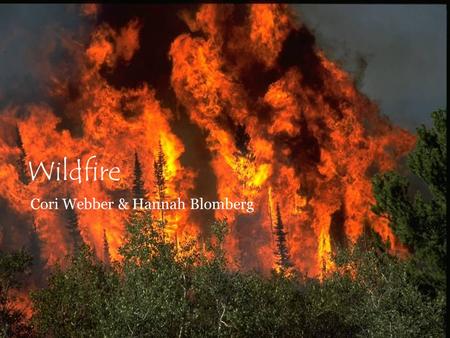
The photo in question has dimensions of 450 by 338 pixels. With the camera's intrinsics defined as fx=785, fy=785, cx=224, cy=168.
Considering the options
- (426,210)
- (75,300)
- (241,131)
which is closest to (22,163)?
(241,131)

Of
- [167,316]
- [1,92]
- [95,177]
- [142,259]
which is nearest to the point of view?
[167,316]

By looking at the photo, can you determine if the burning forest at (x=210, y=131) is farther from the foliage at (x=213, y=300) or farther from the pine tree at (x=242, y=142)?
the foliage at (x=213, y=300)

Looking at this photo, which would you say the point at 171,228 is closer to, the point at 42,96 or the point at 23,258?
the point at 42,96

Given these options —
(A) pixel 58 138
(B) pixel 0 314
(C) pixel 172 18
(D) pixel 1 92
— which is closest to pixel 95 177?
(A) pixel 58 138

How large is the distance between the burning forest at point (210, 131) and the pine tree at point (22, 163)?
17 cm

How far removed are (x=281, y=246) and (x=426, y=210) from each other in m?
41.4

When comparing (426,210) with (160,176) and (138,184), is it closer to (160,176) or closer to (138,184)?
(160,176)

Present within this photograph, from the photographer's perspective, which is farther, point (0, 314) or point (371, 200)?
point (371, 200)

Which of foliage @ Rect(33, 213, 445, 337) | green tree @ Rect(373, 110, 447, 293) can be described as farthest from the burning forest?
green tree @ Rect(373, 110, 447, 293)

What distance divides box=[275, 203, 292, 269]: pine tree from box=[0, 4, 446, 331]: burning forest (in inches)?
6.1

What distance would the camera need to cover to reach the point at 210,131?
8681cm

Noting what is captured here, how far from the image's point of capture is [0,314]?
5862 centimetres

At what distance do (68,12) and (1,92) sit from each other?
1196 centimetres

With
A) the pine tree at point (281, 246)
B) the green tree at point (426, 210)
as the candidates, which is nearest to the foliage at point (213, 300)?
the green tree at point (426, 210)
